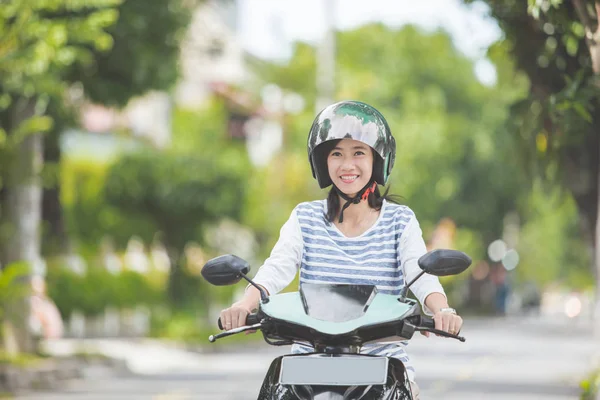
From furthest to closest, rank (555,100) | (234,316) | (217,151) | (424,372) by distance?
1. (217,151)
2. (424,372)
3. (555,100)
4. (234,316)

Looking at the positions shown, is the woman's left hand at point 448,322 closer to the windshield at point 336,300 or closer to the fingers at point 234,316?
the windshield at point 336,300

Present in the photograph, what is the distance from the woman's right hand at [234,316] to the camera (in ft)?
14.4

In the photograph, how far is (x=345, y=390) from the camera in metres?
3.94


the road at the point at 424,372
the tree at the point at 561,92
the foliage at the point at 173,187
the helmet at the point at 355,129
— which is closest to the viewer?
the helmet at the point at 355,129

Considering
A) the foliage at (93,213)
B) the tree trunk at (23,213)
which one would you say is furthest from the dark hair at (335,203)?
the foliage at (93,213)

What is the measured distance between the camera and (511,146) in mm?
12945

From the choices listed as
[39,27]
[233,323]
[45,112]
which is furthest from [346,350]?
[45,112]

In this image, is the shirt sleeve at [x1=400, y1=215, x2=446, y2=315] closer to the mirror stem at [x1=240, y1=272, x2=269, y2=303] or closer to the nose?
the nose

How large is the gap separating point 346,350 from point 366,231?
0.75 metres

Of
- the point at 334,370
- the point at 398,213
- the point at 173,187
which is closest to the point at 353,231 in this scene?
the point at 398,213

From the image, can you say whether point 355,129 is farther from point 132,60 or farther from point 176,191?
point 176,191

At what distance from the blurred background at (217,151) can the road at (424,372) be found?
284mm

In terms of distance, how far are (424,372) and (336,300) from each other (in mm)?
16453

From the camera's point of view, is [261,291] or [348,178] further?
[348,178]
